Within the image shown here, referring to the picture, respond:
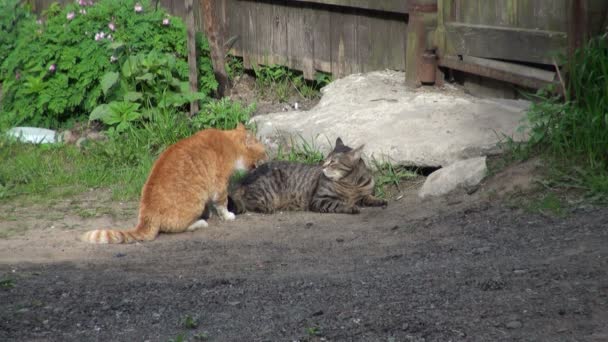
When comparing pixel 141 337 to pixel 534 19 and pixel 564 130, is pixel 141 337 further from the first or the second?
pixel 534 19

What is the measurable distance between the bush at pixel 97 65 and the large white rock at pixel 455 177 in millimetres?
3091

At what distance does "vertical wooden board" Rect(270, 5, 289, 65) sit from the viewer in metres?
10.3

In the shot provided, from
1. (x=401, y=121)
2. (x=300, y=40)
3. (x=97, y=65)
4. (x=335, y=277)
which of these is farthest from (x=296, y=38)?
(x=335, y=277)

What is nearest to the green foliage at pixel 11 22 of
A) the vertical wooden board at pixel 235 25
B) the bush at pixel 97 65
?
the bush at pixel 97 65

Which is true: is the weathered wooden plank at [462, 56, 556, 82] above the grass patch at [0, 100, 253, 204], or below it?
above

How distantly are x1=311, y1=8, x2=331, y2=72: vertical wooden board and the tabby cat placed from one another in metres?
2.31

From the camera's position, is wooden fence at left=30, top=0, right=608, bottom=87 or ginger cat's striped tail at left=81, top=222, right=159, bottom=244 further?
wooden fence at left=30, top=0, right=608, bottom=87

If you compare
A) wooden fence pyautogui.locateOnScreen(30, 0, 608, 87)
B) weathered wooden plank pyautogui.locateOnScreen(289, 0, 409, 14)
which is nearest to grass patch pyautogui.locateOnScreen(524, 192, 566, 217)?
wooden fence pyautogui.locateOnScreen(30, 0, 608, 87)

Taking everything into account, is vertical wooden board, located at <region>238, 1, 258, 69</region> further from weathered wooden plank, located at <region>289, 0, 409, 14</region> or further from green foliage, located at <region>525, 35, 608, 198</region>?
green foliage, located at <region>525, 35, 608, 198</region>

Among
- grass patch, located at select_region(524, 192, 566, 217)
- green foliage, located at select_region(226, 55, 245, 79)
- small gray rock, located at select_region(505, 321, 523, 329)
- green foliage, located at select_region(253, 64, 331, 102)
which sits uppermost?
green foliage, located at select_region(226, 55, 245, 79)

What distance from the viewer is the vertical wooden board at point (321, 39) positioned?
32.2ft

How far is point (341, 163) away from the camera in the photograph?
7551mm

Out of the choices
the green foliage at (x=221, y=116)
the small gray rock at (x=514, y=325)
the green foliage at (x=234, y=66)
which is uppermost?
the green foliage at (x=234, y=66)

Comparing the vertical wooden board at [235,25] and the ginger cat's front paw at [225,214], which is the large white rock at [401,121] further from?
the vertical wooden board at [235,25]
